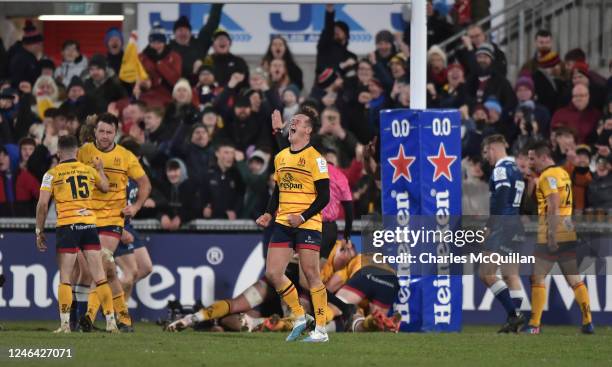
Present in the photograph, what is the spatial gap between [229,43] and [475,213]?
5.03 m

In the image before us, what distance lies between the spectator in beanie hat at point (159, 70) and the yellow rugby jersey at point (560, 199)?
6.90 m

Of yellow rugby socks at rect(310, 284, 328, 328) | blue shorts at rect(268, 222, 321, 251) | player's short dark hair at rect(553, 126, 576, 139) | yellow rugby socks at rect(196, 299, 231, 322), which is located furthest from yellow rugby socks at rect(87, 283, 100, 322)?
player's short dark hair at rect(553, 126, 576, 139)

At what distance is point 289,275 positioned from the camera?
15508 millimetres

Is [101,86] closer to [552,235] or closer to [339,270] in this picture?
[339,270]

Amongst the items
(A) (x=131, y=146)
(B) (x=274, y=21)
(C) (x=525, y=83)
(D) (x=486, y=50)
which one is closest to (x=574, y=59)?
(C) (x=525, y=83)

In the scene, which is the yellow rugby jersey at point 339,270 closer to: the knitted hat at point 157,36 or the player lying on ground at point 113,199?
the player lying on ground at point 113,199

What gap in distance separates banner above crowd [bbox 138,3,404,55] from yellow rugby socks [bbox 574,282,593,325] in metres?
7.69

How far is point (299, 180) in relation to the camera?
12703 mm

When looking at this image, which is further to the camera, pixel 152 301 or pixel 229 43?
pixel 229 43

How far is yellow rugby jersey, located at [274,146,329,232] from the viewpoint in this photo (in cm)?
1264

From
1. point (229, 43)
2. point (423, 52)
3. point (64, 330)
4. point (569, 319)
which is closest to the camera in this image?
point (64, 330)

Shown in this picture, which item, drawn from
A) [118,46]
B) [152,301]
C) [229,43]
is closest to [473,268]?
[152,301]

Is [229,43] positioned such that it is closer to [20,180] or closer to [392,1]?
[20,180]

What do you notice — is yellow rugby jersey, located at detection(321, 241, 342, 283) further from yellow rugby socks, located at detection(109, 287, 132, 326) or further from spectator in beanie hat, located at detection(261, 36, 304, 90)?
spectator in beanie hat, located at detection(261, 36, 304, 90)
